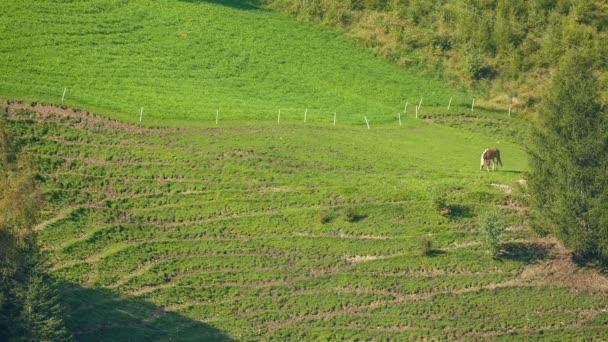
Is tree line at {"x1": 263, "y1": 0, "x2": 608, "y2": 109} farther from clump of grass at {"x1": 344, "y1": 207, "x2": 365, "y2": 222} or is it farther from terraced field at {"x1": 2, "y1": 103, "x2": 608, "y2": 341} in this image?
clump of grass at {"x1": 344, "y1": 207, "x2": 365, "y2": 222}

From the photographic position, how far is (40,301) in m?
50.5

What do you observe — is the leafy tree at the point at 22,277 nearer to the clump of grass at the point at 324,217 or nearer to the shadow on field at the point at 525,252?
the clump of grass at the point at 324,217

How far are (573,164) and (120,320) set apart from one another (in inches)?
1177

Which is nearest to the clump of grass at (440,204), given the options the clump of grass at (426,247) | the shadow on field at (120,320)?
the clump of grass at (426,247)

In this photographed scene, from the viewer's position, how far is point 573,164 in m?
63.3

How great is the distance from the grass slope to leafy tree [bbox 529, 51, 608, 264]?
1906 centimetres

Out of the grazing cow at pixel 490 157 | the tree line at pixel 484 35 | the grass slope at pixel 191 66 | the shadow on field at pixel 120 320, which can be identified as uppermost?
the tree line at pixel 484 35

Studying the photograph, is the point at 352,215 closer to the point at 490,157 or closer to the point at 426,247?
the point at 426,247

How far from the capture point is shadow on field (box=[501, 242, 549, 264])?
64.2 m

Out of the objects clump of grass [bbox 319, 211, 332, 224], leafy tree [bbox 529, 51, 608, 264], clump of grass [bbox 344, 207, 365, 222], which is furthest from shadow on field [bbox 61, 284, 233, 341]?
leafy tree [bbox 529, 51, 608, 264]

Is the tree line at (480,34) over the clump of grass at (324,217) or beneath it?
over

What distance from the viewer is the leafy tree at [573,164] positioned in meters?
61.9

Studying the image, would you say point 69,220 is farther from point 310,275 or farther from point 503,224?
point 503,224

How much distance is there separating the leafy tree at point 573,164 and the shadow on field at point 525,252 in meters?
1.70
